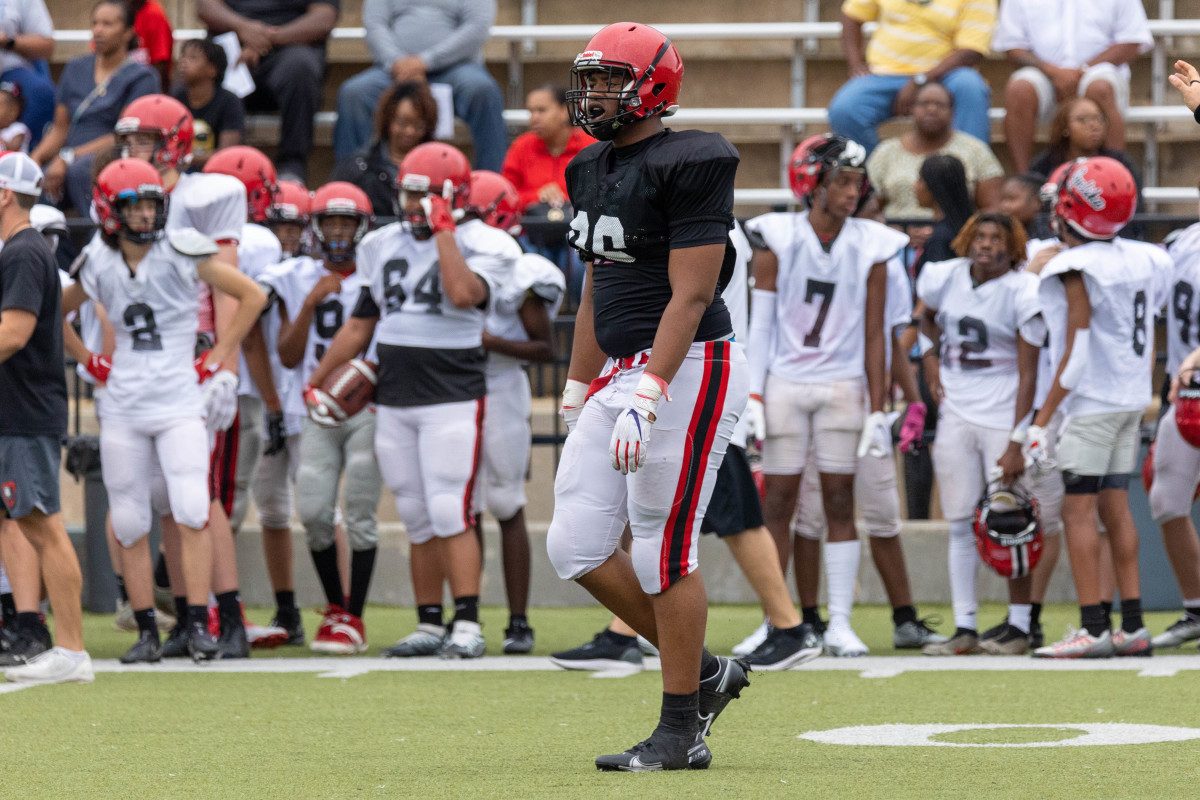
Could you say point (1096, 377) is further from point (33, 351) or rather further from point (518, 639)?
point (33, 351)

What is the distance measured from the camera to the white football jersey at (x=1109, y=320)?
5.99 m

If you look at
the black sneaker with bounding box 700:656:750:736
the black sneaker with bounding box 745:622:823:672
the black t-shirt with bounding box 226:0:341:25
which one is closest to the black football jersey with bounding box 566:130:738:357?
the black sneaker with bounding box 700:656:750:736

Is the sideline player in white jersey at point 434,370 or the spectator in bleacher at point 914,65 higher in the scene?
the spectator in bleacher at point 914,65

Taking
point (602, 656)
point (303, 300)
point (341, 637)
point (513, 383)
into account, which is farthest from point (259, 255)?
point (602, 656)

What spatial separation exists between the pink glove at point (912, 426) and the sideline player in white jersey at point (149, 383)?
2.86 metres

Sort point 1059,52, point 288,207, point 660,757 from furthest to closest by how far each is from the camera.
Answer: point 1059,52 < point 288,207 < point 660,757

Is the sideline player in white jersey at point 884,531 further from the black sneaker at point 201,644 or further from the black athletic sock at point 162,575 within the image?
the black athletic sock at point 162,575

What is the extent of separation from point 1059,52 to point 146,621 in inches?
268

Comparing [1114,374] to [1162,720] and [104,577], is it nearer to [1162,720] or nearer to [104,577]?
[1162,720]

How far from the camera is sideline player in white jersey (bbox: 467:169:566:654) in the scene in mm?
6441

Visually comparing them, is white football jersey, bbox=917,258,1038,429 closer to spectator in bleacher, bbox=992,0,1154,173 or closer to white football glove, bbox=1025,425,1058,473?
white football glove, bbox=1025,425,1058,473

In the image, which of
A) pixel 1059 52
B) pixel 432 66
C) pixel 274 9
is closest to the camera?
pixel 1059 52

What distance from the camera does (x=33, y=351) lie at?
532 centimetres

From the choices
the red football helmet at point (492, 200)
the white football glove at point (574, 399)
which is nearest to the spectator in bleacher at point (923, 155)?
the red football helmet at point (492, 200)
